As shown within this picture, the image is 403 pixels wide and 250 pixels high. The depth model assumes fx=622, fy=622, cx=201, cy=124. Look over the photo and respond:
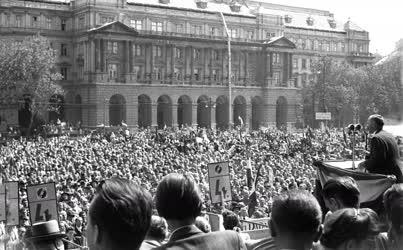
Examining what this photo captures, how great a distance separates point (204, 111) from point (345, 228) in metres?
73.8

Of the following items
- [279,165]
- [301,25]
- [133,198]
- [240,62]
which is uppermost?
[301,25]

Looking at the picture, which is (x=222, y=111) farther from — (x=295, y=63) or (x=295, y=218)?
(x=295, y=218)

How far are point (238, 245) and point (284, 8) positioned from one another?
292 feet

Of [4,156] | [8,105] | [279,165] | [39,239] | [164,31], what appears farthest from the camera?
[164,31]

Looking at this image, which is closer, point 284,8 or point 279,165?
point 279,165

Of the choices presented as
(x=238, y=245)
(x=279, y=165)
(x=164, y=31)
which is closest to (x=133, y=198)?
(x=238, y=245)

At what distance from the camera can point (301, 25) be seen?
91062 millimetres

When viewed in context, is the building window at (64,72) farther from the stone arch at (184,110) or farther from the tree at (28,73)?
the stone arch at (184,110)

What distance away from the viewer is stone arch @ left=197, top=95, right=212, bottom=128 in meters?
76.2

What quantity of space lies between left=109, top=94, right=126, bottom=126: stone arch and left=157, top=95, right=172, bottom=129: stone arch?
572cm

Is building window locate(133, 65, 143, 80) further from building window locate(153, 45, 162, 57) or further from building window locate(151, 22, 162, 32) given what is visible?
building window locate(151, 22, 162, 32)

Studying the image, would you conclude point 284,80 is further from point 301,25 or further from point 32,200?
point 32,200

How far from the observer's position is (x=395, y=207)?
15.8 ft

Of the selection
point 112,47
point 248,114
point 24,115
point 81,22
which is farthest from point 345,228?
point 248,114
